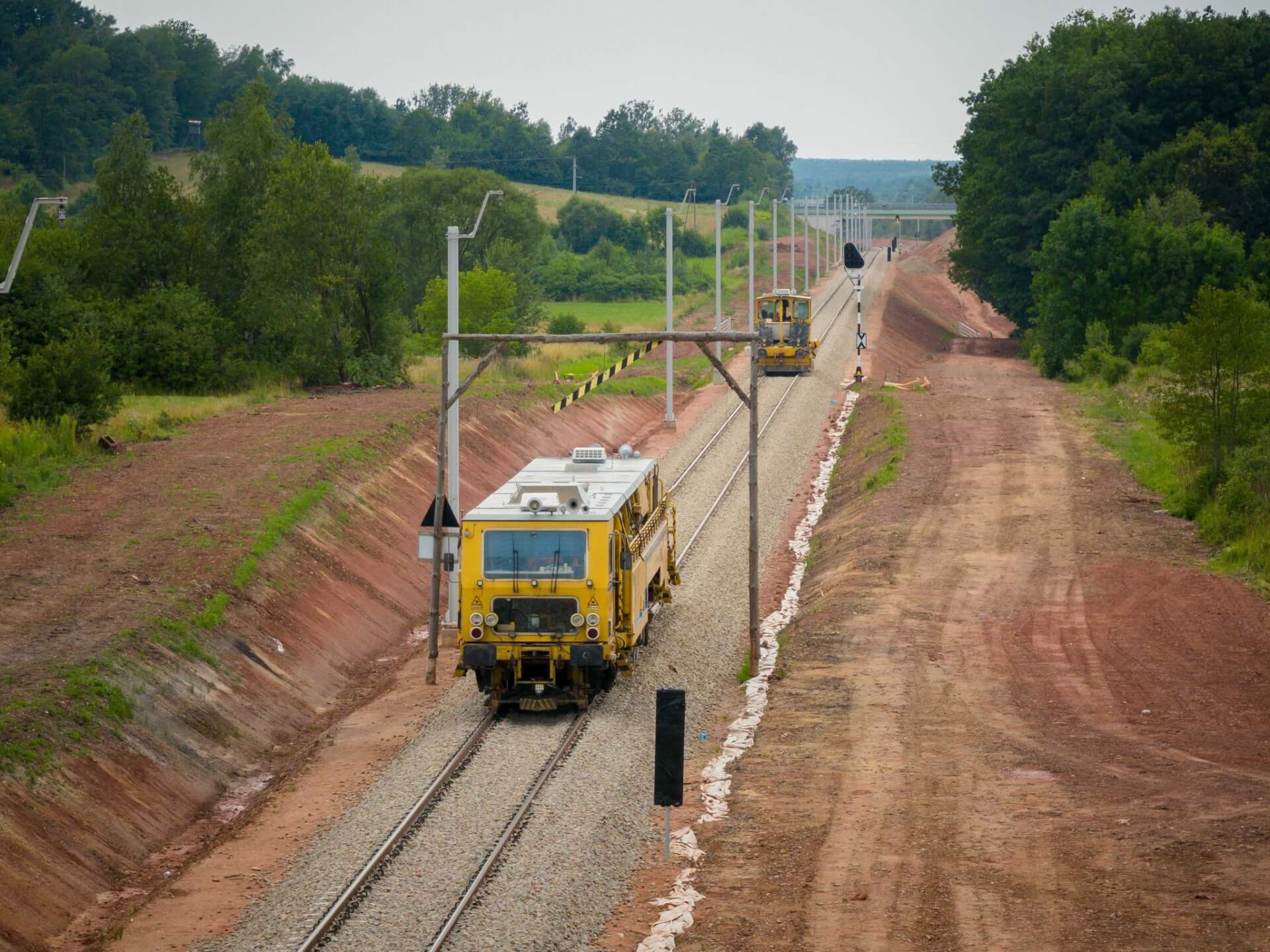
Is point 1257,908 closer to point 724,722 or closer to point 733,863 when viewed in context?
point 733,863

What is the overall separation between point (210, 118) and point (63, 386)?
11215 centimetres

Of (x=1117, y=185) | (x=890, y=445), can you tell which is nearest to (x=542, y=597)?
(x=890, y=445)

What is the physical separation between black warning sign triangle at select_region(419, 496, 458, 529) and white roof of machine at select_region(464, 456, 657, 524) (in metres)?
0.74

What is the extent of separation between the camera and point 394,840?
53.1 ft

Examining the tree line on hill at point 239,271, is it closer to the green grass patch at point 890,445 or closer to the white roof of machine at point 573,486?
the green grass patch at point 890,445

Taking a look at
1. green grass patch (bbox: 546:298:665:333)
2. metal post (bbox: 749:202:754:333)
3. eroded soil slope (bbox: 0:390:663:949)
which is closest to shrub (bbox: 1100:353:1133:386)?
metal post (bbox: 749:202:754:333)

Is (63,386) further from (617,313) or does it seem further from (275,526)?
(617,313)

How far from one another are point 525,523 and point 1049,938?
9811 mm

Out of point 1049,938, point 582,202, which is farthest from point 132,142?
point 582,202

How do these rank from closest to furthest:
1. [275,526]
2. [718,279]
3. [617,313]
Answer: [275,526]
[718,279]
[617,313]

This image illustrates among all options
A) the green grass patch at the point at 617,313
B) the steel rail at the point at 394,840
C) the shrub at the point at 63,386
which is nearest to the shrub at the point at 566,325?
the green grass patch at the point at 617,313

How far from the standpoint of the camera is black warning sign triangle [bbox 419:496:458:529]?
925 inches

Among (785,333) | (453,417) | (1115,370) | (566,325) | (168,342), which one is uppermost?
(785,333)

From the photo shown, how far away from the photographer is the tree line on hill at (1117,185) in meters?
61.1
